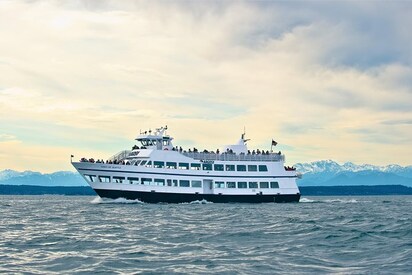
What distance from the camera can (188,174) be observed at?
77688mm

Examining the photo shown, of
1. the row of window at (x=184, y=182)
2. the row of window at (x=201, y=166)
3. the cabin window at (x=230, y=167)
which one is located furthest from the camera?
the cabin window at (x=230, y=167)

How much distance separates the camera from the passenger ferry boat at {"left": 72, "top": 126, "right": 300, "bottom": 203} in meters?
73.1

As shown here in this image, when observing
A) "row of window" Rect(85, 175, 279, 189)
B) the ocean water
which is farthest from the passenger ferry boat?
the ocean water

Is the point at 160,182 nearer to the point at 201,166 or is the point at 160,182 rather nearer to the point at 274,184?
the point at 201,166

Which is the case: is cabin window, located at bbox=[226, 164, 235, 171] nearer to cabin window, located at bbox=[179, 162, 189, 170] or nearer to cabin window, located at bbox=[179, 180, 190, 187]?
cabin window, located at bbox=[179, 162, 189, 170]

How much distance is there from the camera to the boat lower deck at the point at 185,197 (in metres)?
72.8

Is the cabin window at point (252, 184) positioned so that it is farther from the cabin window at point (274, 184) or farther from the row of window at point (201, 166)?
the cabin window at point (274, 184)

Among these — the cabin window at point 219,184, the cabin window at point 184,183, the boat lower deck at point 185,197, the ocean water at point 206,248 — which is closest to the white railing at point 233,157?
the cabin window at point 219,184

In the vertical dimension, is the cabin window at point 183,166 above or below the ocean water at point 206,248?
above

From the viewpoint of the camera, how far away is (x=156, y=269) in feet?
73.3

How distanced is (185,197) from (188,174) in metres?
3.22

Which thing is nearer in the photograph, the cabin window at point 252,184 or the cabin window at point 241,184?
the cabin window at point 241,184

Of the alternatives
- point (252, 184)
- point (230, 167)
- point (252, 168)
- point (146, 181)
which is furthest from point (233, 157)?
point (146, 181)

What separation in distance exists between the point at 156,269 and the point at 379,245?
13.0m
